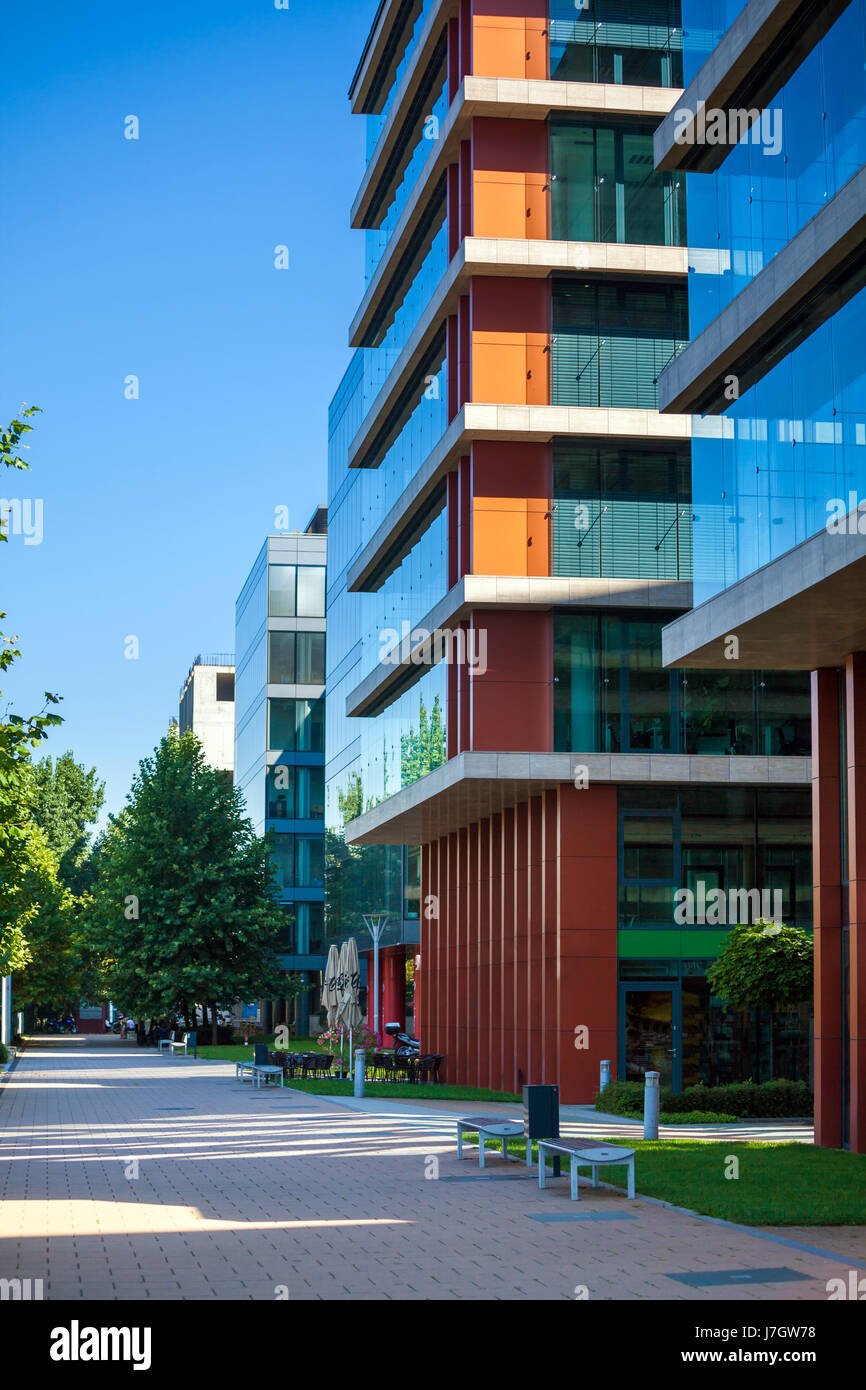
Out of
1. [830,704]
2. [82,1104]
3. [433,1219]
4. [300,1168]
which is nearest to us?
[433,1219]

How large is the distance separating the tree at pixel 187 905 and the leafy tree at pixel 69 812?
1079 inches

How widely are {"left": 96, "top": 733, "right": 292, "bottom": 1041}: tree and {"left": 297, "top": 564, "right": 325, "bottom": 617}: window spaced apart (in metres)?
20.8

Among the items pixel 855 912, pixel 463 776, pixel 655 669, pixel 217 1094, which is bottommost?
pixel 217 1094

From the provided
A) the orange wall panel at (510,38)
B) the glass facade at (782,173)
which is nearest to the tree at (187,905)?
the orange wall panel at (510,38)

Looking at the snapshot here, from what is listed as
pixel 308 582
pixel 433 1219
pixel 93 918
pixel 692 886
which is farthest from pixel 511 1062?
pixel 308 582

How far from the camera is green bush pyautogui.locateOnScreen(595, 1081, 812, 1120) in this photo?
2630 cm

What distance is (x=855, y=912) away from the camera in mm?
20531

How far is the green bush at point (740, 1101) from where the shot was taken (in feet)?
86.3

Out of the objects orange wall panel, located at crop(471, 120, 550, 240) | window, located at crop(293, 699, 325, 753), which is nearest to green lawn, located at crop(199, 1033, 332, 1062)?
window, located at crop(293, 699, 325, 753)

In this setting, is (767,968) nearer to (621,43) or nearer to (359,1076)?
(359,1076)

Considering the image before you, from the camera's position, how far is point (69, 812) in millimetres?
102500

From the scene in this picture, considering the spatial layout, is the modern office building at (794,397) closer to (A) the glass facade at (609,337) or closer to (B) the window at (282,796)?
(A) the glass facade at (609,337)

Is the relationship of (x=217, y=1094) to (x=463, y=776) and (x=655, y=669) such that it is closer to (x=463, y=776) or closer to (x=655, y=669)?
(x=463, y=776)
